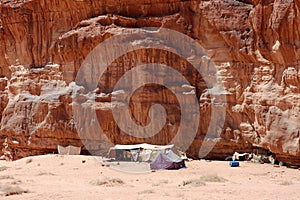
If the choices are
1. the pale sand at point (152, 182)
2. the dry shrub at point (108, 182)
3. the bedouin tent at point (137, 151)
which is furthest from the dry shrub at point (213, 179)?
the bedouin tent at point (137, 151)

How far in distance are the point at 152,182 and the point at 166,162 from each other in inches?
113

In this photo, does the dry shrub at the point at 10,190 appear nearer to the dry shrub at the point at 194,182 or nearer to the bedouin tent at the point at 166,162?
the dry shrub at the point at 194,182

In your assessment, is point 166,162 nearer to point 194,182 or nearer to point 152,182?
point 152,182

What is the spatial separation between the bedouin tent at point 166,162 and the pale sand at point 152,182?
0.48 meters

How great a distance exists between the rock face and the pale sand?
1.88 meters

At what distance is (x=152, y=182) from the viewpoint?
16094 millimetres

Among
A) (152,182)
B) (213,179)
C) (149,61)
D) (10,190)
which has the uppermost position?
(149,61)

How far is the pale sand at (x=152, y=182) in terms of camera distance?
13.4m

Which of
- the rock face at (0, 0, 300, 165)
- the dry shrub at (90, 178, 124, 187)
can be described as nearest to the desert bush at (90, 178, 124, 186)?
the dry shrub at (90, 178, 124, 187)

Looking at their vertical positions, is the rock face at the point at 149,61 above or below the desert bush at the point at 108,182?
above

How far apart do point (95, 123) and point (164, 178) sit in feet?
23.9

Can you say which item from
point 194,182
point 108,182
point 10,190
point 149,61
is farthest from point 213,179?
point 149,61

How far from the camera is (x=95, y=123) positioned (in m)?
22.9

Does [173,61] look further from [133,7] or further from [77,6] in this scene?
[77,6]
